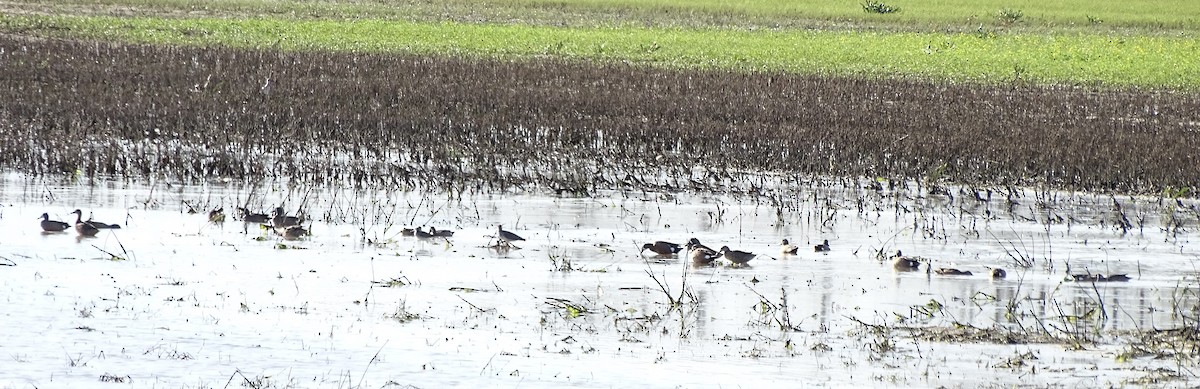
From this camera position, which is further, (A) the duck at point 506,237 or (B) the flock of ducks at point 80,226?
(A) the duck at point 506,237

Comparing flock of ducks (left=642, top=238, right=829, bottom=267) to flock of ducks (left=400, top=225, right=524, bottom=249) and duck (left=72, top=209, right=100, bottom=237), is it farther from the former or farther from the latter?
duck (left=72, top=209, right=100, bottom=237)

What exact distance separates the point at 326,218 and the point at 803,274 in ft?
11.1

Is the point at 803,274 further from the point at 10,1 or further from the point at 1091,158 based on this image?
the point at 10,1

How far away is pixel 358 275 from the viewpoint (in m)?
8.23

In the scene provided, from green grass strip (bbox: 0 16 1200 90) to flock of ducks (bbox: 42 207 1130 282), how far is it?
18685 mm

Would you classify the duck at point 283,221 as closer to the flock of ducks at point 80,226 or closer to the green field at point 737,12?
the flock of ducks at point 80,226

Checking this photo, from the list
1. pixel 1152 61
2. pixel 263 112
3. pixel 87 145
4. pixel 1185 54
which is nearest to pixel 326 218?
pixel 87 145

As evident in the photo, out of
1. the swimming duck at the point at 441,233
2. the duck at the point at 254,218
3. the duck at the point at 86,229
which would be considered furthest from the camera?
the duck at the point at 254,218

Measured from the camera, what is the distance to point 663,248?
920 cm

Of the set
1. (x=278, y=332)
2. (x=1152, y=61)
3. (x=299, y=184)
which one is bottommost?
(x=278, y=332)

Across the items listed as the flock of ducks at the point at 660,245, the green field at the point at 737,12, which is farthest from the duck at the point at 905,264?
the green field at the point at 737,12

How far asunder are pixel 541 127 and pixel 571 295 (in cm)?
916

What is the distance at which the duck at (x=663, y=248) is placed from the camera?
9.18 metres

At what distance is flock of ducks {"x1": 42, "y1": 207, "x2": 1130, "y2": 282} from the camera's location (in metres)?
8.91
